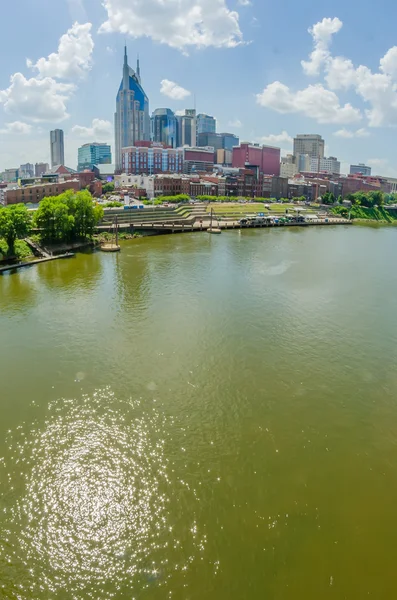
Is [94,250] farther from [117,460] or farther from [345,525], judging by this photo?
[345,525]

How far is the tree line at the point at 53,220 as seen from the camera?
35153 mm

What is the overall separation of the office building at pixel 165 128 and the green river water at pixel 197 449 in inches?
7104

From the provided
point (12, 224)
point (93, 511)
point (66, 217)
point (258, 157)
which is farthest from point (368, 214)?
point (93, 511)

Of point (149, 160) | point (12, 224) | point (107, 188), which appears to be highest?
point (149, 160)

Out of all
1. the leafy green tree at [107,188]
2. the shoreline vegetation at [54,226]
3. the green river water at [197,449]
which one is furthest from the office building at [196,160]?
the green river water at [197,449]

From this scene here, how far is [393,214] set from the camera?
107m

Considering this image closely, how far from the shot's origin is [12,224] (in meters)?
34.7

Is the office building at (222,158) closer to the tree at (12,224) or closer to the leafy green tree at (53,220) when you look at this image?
the leafy green tree at (53,220)

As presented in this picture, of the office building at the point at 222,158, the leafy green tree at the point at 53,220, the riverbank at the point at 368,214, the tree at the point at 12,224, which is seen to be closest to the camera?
the tree at the point at 12,224

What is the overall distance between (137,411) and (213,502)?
474cm

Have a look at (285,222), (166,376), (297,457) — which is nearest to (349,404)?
(297,457)

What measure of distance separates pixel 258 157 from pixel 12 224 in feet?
411

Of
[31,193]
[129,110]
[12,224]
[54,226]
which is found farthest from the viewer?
[129,110]

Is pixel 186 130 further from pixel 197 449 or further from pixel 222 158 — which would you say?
pixel 197 449
